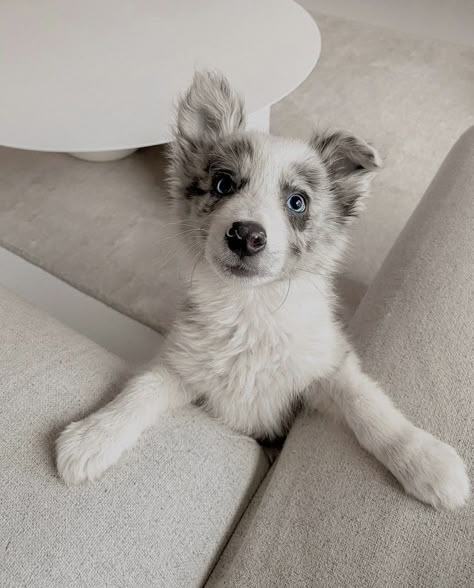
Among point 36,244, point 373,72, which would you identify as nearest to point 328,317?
point 36,244

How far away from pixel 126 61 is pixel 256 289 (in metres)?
1.32

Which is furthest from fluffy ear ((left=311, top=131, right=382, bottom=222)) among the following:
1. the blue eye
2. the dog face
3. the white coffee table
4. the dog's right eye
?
the white coffee table

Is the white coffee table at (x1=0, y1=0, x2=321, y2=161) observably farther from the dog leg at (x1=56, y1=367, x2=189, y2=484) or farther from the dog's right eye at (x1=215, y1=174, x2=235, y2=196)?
the dog leg at (x1=56, y1=367, x2=189, y2=484)

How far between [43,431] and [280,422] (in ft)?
1.76

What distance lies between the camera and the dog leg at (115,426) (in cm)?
90

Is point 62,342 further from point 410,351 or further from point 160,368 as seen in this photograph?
point 410,351

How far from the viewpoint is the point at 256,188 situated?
1.10 meters

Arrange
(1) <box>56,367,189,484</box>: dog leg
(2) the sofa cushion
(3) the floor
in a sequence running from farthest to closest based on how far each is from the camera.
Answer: (3) the floor, (1) <box>56,367,189,484</box>: dog leg, (2) the sofa cushion

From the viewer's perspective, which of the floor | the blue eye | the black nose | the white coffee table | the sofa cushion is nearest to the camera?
the sofa cushion

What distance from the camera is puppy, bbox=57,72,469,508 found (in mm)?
1030

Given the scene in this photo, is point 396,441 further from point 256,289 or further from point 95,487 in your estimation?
point 95,487

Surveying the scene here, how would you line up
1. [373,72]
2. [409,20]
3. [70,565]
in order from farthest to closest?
[409,20] < [373,72] < [70,565]

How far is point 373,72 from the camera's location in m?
3.05

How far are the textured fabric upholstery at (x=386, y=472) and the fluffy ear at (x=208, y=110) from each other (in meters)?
0.55
